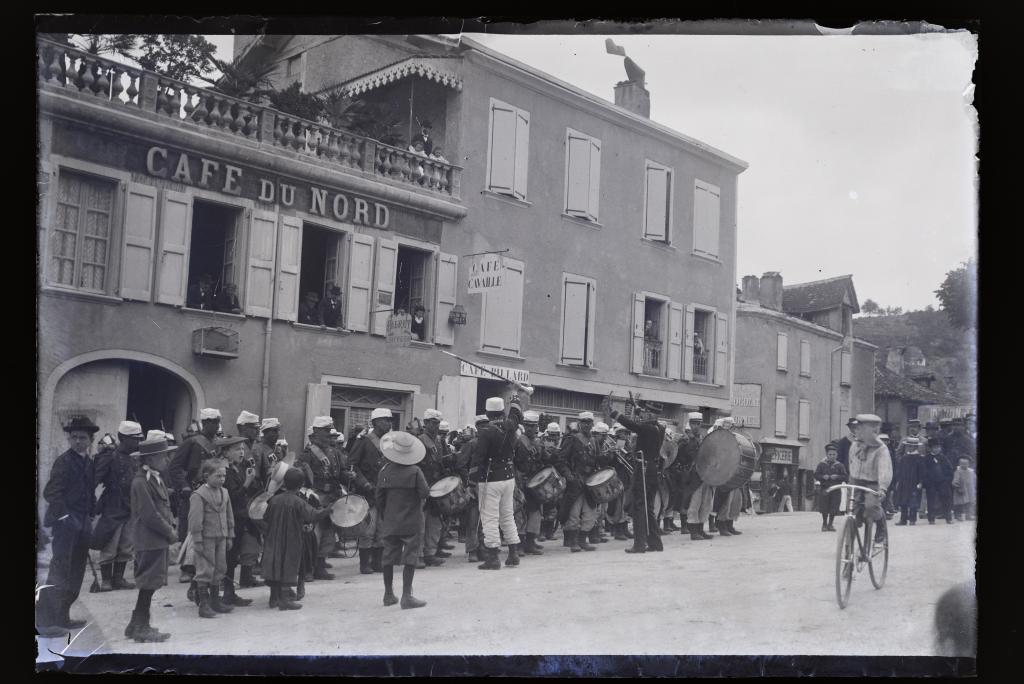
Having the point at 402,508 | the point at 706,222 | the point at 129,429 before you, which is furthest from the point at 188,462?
the point at 706,222

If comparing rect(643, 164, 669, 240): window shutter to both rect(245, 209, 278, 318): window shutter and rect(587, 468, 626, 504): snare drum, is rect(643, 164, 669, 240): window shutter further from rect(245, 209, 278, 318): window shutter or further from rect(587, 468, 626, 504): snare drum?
rect(245, 209, 278, 318): window shutter

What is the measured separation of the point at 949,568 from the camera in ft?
31.8

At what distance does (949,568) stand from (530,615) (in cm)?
386

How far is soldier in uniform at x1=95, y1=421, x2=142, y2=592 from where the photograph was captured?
28.6 feet

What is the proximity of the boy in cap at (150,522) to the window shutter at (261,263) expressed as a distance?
5.04 feet

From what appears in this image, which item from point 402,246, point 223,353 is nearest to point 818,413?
point 402,246

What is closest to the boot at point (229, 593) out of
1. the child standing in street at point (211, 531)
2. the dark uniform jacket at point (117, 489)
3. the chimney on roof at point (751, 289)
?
the child standing in street at point (211, 531)

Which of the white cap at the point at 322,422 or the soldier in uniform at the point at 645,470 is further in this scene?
the soldier in uniform at the point at 645,470

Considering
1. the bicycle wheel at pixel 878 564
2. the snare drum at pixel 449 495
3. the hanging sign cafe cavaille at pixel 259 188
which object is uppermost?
the hanging sign cafe cavaille at pixel 259 188

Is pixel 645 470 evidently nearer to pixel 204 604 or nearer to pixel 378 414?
pixel 378 414

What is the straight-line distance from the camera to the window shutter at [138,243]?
29.6 ft

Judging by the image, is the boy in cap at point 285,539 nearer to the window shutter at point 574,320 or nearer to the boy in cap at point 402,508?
the boy in cap at point 402,508

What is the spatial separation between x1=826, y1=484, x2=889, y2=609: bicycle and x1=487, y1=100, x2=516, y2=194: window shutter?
426cm

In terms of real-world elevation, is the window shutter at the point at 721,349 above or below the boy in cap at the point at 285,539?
above
